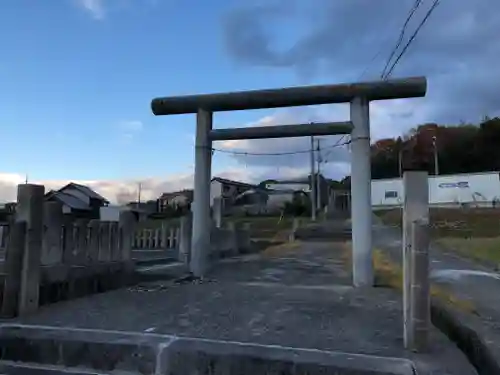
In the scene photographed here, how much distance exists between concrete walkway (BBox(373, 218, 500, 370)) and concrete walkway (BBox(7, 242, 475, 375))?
0.37 m

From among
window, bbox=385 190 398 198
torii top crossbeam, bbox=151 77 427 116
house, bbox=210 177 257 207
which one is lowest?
torii top crossbeam, bbox=151 77 427 116

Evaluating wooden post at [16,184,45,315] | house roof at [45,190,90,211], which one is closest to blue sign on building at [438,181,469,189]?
house roof at [45,190,90,211]

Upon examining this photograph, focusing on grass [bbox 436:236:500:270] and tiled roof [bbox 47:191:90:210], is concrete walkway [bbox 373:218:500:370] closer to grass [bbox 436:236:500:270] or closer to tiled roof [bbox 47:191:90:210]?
grass [bbox 436:236:500:270]

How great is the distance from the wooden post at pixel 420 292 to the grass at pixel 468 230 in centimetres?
1083

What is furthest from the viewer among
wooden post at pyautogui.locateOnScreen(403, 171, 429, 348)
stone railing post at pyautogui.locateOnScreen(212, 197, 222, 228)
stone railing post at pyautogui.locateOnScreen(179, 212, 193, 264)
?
stone railing post at pyautogui.locateOnScreen(212, 197, 222, 228)

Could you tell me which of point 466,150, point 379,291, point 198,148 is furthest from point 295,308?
point 466,150

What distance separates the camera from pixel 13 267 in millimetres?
6012

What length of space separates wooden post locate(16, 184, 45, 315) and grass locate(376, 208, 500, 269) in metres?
12.5

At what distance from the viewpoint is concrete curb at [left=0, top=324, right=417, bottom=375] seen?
12.8ft

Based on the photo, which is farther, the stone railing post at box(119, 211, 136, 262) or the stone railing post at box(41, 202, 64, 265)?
the stone railing post at box(119, 211, 136, 262)

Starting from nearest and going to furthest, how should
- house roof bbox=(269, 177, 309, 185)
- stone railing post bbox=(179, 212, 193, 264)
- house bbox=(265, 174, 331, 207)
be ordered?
stone railing post bbox=(179, 212, 193, 264), house bbox=(265, 174, 331, 207), house roof bbox=(269, 177, 309, 185)

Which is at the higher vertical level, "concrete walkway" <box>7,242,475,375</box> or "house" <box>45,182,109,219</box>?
"house" <box>45,182,109,219</box>

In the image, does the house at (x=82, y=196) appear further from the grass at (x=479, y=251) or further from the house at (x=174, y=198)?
the grass at (x=479, y=251)

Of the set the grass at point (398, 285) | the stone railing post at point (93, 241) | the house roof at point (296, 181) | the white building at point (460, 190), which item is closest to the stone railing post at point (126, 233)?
the stone railing post at point (93, 241)
